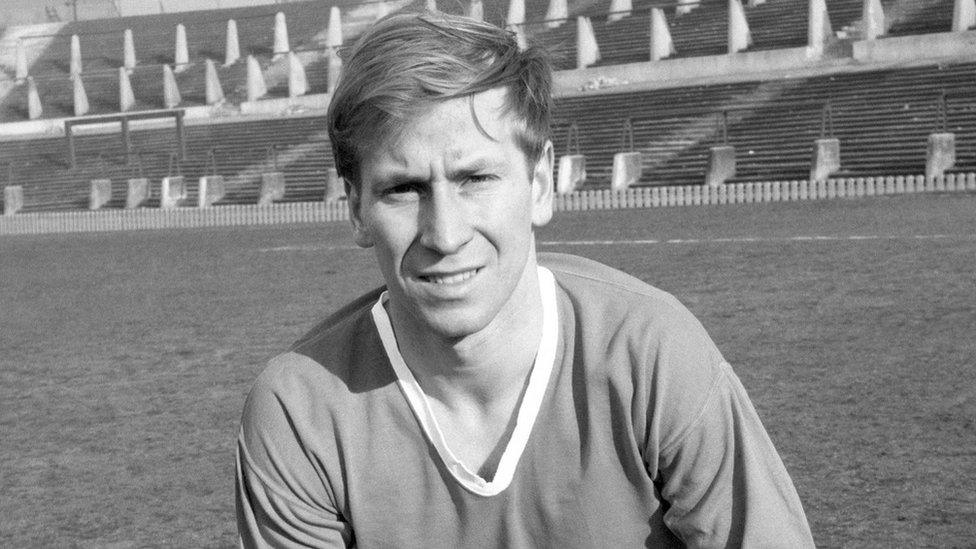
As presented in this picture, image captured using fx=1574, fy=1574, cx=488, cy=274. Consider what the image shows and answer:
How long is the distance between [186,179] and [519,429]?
34631 mm

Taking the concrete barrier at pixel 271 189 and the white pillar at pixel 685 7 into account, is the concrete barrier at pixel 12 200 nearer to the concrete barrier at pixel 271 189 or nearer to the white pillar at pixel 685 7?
the concrete barrier at pixel 271 189

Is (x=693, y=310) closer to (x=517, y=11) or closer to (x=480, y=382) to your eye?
(x=480, y=382)

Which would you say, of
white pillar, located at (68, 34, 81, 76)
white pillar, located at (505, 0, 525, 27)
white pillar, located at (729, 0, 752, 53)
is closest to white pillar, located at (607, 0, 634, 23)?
white pillar, located at (505, 0, 525, 27)

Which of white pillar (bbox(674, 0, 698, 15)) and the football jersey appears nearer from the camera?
the football jersey

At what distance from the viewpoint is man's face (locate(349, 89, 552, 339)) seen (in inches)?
93.4

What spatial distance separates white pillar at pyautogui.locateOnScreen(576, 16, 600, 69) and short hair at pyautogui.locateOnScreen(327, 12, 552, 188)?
1487 inches

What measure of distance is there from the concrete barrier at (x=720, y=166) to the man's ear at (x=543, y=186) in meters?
23.6

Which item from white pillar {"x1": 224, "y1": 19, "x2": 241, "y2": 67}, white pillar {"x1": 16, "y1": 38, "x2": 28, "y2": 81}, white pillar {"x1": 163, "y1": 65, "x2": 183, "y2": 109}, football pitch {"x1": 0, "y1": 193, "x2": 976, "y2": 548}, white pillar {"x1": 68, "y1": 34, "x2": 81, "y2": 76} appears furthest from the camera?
white pillar {"x1": 16, "y1": 38, "x2": 28, "y2": 81}

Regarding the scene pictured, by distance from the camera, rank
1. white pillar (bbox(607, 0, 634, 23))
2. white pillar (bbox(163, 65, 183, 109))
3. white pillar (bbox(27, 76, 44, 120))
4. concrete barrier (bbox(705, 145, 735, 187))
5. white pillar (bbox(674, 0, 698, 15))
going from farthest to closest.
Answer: white pillar (bbox(27, 76, 44, 120)), white pillar (bbox(163, 65, 183, 109)), white pillar (bbox(607, 0, 634, 23)), white pillar (bbox(674, 0, 698, 15)), concrete barrier (bbox(705, 145, 735, 187))

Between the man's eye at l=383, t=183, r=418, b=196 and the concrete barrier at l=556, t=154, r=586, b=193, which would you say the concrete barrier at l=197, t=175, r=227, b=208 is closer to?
the concrete barrier at l=556, t=154, r=586, b=193

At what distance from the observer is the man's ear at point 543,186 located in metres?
2.57

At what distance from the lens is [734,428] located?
2334mm

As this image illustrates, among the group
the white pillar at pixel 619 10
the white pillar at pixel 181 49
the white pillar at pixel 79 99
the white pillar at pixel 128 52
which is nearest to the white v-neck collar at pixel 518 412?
the white pillar at pixel 619 10

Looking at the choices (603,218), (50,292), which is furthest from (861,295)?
(603,218)
